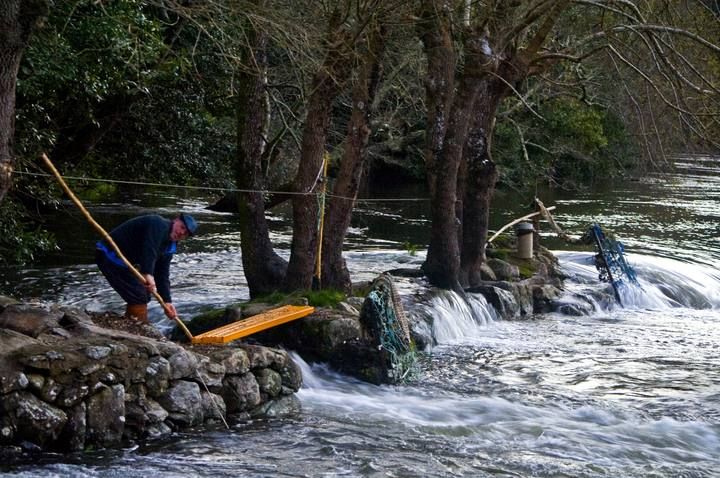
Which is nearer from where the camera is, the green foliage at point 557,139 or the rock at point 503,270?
the rock at point 503,270

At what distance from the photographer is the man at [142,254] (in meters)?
10.0

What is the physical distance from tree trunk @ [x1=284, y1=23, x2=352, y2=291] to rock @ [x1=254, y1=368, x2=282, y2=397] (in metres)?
3.40

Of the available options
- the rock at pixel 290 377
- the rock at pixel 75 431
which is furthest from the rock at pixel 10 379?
the rock at pixel 290 377

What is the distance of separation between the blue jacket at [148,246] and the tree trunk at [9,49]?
7.26ft

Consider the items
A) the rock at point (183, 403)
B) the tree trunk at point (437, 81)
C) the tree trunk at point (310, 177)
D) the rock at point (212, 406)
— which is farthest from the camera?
the tree trunk at point (437, 81)

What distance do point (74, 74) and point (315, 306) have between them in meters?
4.26

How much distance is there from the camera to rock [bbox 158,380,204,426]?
8875mm

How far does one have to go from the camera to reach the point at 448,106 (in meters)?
16.4

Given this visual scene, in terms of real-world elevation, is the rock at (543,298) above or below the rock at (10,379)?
below

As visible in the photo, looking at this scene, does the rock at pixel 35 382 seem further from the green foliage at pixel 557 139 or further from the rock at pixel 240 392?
the green foliage at pixel 557 139

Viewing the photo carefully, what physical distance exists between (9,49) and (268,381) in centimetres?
389

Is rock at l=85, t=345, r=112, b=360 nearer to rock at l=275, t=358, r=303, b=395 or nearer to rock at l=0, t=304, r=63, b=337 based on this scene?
rock at l=0, t=304, r=63, b=337

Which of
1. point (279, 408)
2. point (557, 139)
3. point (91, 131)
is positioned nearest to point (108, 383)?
point (279, 408)

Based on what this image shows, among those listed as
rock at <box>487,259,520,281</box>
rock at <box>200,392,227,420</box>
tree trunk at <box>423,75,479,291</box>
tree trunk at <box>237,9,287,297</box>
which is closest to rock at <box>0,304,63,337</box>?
rock at <box>200,392,227,420</box>
